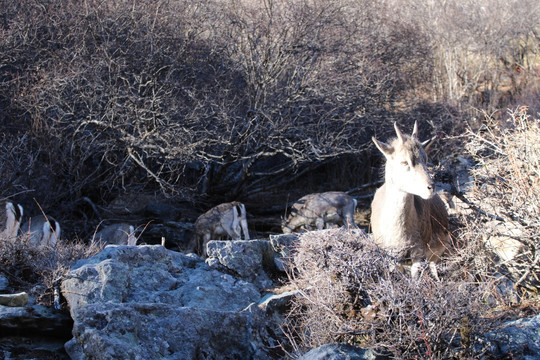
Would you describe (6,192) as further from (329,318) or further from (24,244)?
(329,318)

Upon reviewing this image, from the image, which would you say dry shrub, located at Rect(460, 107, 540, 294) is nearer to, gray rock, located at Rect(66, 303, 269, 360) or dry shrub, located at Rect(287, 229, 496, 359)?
dry shrub, located at Rect(287, 229, 496, 359)

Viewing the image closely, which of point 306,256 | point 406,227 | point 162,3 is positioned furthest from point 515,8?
point 306,256

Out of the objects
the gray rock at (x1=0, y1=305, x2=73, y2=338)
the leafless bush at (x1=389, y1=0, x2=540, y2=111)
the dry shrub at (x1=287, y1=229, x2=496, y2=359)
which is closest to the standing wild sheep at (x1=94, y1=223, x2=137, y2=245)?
the gray rock at (x1=0, y1=305, x2=73, y2=338)

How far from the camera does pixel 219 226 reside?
11.8 meters

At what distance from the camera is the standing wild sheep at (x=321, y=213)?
42.1 ft

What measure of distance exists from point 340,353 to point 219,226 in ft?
27.6

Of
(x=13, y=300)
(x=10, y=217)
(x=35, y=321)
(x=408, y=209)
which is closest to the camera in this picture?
(x=35, y=321)

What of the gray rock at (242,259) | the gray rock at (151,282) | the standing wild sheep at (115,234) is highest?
the gray rock at (151,282)

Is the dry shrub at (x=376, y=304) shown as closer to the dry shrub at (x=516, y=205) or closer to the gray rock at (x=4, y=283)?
the dry shrub at (x=516, y=205)

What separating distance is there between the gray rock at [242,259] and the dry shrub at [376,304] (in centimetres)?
172

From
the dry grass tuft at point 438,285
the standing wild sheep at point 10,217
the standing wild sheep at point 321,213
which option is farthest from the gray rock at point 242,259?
the standing wild sheep at point 321,213

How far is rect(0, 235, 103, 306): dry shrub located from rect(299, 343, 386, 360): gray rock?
230 centimetres

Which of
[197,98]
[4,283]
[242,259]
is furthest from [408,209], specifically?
[197,98]

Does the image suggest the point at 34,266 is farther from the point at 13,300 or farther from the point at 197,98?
the point at 197,98
